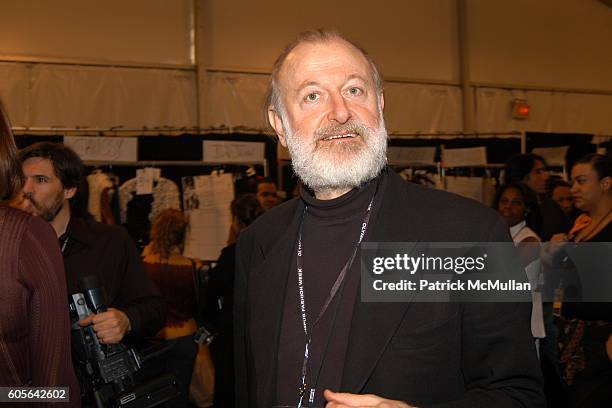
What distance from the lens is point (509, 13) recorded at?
33.6 ft

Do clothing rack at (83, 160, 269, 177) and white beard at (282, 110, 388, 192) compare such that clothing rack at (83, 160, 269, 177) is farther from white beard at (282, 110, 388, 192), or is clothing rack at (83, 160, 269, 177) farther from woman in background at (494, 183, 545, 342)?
white beard at (282, 110, 388, 192)

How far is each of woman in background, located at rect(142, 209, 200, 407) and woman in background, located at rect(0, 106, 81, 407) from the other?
2.69 metres

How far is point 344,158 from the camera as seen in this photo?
1775 mm

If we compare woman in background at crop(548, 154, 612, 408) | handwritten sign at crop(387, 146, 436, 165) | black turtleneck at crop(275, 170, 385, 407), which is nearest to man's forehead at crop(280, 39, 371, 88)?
black turtleneck at crop(275, 170, 385, 407)

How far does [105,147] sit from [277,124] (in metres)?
4.36

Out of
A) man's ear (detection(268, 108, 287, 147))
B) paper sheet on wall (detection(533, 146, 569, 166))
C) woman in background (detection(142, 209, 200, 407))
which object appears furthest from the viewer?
paper sheet on wall (detection(533, 146, 569, 166))

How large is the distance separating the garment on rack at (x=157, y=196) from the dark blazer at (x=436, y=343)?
15.0 feet

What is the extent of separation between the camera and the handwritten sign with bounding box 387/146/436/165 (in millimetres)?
6969

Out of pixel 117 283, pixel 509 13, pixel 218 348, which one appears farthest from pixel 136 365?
pixel 509 13

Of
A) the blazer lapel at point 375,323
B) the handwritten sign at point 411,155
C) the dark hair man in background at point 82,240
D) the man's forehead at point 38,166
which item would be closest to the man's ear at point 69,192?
the dark hair man in background at point 82,240

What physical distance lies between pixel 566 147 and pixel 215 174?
4.03 metres

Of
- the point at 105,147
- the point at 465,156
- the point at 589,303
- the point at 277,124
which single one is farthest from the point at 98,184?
the point at 589,303

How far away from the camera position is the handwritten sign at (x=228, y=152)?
6.23 metres

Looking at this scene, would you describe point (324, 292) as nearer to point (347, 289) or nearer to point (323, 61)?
point (347, 289)
